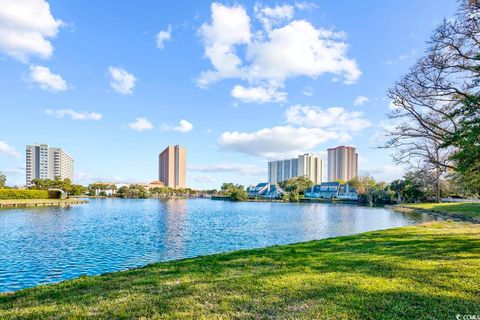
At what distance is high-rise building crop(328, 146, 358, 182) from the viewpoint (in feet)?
589

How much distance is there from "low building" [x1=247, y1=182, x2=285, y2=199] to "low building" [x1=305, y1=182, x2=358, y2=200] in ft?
38.9

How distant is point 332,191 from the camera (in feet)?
389

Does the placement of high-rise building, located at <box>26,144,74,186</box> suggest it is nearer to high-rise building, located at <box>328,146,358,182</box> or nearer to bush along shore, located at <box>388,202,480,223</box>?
high-rise building, located at <box>328,146,358,182</box>

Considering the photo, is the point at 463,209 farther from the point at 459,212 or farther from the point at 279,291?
the point at 279,291

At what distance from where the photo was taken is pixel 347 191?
A: 11512cm

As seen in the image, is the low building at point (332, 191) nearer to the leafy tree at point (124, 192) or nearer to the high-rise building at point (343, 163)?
the high-rise building at point (343, 163)

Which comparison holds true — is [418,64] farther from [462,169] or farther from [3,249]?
[3,249]

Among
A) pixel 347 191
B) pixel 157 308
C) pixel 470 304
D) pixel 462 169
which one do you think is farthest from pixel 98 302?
pixel 347 191

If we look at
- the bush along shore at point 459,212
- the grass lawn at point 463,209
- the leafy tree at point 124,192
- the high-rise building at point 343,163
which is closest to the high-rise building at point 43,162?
the leafy tree at point 124,192

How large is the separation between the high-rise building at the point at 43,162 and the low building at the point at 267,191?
109 metres

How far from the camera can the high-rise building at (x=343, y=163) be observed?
179375mm

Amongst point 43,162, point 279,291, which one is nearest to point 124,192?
point 43,162

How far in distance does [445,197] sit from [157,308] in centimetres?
9099

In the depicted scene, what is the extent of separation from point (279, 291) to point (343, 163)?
18596cm
